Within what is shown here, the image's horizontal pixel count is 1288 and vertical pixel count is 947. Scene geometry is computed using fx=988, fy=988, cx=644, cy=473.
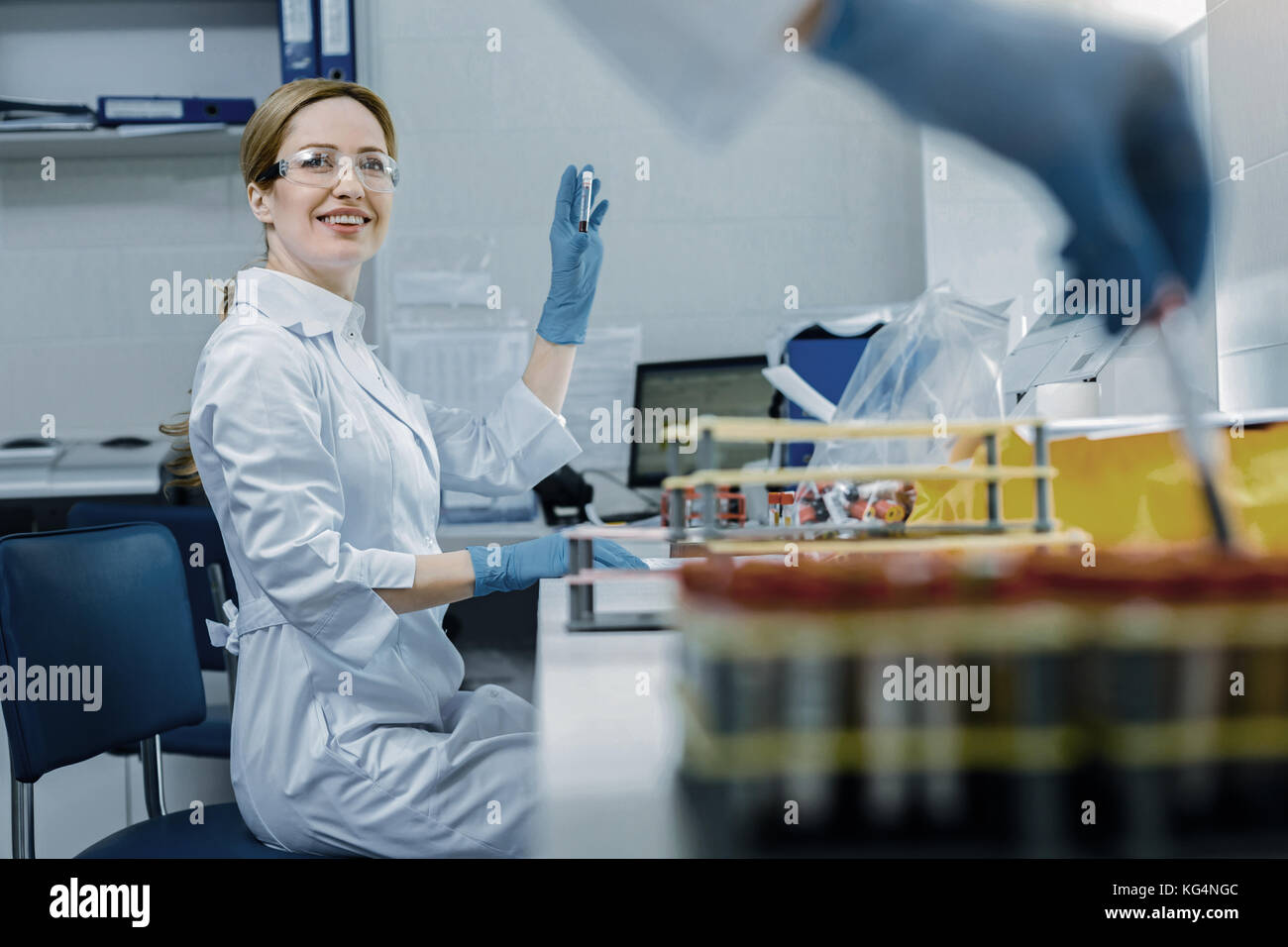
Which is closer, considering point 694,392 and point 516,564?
point 516,564

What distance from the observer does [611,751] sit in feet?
1.29

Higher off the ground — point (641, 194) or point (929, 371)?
Answer: point (641, 194)

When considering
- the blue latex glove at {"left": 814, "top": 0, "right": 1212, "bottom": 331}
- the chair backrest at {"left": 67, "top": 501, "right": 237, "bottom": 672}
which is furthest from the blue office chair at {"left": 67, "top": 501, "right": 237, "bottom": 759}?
the blue latex glove at {"left": 814, "top": 0, "right": 1212, "bottom": 331}

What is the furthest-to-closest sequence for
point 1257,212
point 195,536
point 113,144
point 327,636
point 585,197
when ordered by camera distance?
1. point 113,144
2. point 195,536
3. point 585,197
4. point 327,636
5. point 1257,212

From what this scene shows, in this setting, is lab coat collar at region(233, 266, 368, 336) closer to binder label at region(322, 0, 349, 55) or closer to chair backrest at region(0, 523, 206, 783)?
chair backrest at region(0, 523, 206, 783)

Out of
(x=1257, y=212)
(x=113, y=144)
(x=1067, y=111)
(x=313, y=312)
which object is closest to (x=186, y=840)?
(x=313, y=312)

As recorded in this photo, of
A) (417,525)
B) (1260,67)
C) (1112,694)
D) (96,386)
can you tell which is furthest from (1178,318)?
(96,386)

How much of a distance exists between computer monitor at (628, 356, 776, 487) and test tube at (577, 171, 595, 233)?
2.44 feet

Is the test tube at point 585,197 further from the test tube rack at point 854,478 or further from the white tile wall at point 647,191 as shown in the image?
the white tile wall at point 647,191

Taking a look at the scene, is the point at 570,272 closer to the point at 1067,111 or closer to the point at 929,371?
the point at 929,371

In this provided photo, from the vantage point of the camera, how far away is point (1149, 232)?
37cm

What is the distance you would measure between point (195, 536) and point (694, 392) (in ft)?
3.14
